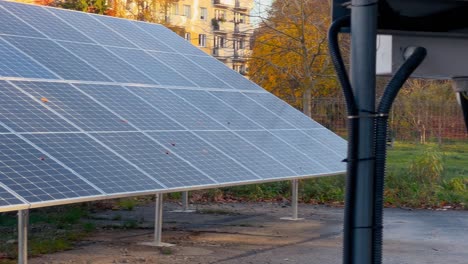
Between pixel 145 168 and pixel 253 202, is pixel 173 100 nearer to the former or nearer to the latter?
pixel 145 168

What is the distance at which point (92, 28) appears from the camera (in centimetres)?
1806

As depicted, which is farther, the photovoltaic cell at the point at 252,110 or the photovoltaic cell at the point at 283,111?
the photovoltaic cell at the point at 283,111

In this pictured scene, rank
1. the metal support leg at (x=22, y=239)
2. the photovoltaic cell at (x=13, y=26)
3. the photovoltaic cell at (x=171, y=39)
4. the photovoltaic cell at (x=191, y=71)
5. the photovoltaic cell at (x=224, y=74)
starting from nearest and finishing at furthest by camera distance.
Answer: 1. the metal support leg at (x=22, y=239)
2. the photovoltaic cell at (x=13, y=26)
3. the photovoltaic cell at (x=191, y=71)
4. the photovoltaic cell at (x=224, y=74)
5. the photovoltaic cell at (x=171, y=39)

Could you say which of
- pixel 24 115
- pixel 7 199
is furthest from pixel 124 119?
pixel 7 199

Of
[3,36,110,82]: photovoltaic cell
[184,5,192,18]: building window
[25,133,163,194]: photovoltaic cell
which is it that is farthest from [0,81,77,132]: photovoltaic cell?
[184,5,192,18]: building window

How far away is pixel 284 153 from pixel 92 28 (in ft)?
16.3

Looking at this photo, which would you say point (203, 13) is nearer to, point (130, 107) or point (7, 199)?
point (130, 107)

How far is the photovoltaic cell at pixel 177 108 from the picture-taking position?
49.6ft

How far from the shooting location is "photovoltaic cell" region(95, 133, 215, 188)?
12.3 metres

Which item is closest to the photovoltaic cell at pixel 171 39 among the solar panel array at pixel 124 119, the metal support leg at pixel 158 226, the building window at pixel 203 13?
the solar panel array at pixel 124 119

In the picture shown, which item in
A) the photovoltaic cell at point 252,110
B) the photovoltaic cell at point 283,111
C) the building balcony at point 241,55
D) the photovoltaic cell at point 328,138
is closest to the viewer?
the photovoltaic cell at point 252,110

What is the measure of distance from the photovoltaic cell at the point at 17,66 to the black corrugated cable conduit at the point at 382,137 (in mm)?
10175

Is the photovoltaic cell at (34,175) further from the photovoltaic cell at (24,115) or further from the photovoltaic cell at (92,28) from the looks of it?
the photovoltaic cell at (92,28)

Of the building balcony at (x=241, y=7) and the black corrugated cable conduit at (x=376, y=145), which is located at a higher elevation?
the building balcony at (x=241, y=7)
